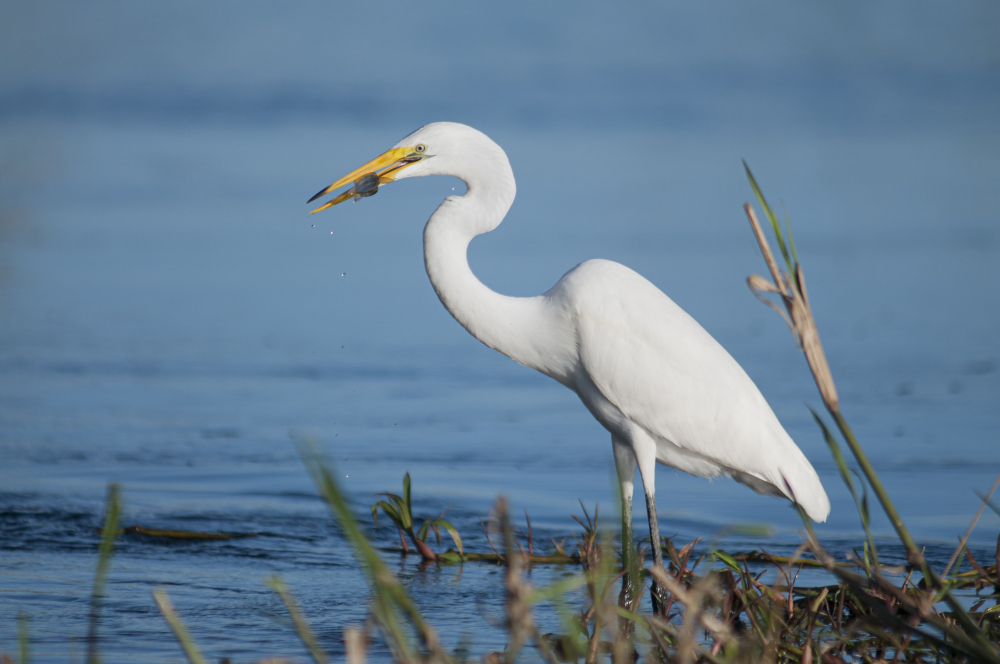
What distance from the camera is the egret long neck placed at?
3258 millimetres

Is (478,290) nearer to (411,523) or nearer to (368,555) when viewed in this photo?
(411,523)

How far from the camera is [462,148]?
330 centimetres

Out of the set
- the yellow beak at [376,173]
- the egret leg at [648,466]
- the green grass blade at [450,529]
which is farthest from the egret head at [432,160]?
the green grass blade at [450,529]

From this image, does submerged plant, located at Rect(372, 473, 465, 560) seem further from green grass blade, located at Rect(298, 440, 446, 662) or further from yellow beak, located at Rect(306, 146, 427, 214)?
green grass blade, located at Rect(298, 440, 446, 662)

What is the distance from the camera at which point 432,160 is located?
10.9 feet

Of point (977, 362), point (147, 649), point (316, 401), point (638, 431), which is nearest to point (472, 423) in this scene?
point (316, 401)

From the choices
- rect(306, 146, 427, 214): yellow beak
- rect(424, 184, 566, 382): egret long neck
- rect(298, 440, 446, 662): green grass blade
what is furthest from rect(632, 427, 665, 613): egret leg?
rect(298, 440, 446, 662): green grass blade

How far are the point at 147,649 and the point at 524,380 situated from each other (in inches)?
188

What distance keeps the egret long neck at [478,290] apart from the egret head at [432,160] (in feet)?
0.22

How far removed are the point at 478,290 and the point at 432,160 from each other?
0.45 metres

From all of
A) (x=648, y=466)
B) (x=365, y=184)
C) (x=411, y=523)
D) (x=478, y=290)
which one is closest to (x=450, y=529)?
(x=411, y=523)

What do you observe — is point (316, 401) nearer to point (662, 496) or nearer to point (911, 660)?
point (662, 496)

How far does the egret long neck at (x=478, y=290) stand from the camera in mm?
3258

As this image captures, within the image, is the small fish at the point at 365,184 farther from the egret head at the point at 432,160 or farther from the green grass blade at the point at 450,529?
the green grass blade at the point at 450,529
